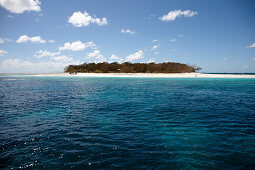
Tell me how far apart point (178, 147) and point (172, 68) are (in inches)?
4425

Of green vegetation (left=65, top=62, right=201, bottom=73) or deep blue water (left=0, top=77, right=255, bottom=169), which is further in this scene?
green vegetation (left=65, top=62, right=201, bottom=73)

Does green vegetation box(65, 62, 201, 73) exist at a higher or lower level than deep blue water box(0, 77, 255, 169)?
higher

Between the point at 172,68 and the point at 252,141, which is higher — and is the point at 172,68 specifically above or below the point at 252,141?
above

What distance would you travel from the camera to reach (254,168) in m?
5.62

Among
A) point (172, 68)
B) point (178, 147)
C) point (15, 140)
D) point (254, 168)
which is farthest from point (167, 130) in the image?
point (172, 68)

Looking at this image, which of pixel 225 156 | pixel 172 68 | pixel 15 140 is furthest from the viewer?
pixel 172 68

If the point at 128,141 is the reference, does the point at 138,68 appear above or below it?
above

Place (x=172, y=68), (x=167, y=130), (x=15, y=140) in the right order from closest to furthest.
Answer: (x=15, y=140) → (x=167, y=130) → (x=172, y=68)

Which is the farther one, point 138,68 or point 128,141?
point 138,68

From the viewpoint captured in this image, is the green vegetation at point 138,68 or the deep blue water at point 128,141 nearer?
the deep blue water at point 128,141

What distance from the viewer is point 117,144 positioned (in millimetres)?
7371

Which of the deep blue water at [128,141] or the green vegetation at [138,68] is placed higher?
the green vegetation at [138,68]

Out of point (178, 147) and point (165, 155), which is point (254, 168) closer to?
point (178, 147)

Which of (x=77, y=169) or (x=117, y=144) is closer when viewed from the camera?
(x=77, y=169)
